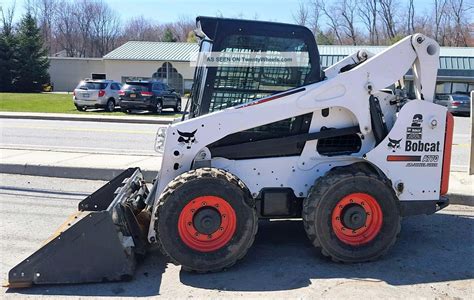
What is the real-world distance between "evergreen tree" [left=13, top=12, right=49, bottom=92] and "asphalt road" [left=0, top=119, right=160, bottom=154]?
32682 millimetres

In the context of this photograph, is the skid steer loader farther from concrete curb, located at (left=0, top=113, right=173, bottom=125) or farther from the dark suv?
the dark suv

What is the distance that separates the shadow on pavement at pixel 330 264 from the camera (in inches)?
168

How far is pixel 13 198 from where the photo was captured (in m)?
7.00

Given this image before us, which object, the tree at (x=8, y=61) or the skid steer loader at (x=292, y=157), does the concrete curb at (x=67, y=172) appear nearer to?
the skid steer loader at (x=292, y=157)

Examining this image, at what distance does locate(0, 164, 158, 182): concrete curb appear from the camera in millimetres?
8312

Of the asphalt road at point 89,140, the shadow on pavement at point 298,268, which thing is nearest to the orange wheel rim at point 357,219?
the shadow on pavement at point 298,268

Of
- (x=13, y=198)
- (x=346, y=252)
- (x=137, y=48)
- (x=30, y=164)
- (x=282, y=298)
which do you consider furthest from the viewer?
(x=137, y=48)

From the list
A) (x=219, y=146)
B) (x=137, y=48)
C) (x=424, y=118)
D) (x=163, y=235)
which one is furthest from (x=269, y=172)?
(x=137, y=48)

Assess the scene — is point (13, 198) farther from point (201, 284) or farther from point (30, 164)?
point (201, 284)

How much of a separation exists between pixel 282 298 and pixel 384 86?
91.9 inches

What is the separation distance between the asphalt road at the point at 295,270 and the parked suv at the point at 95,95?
20.8m

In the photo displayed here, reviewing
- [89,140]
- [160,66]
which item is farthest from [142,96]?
[160,66]

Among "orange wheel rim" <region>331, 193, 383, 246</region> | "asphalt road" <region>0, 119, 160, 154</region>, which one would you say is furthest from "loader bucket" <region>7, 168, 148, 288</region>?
"asphalt road" <region>0, 119, 160, 154</region>

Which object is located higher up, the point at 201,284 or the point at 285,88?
the point at 285,88
